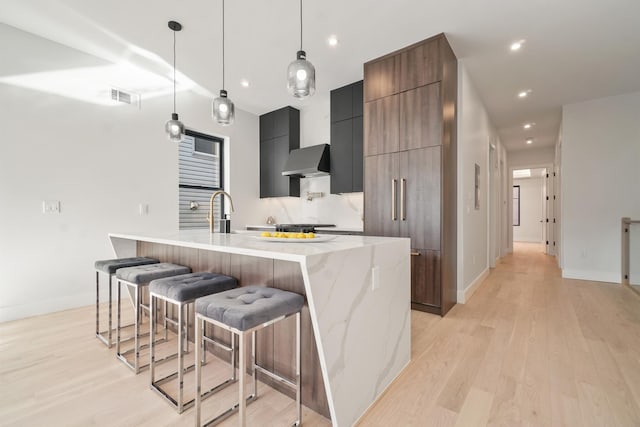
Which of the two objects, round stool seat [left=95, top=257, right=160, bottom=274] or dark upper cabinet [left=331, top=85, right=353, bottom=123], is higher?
dark upper cabinet [left=331, top=85, right=353, bottom=123]

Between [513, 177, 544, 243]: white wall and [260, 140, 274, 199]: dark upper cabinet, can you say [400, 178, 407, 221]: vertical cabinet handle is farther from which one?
[513, 177, 544, 243]: white wall

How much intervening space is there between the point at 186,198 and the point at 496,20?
174 inches

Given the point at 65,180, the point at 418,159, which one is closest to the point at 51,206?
the point at 65,180

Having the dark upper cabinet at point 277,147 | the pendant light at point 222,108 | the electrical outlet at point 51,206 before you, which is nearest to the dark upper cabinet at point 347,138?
the dark upper cabinet at point 277,147

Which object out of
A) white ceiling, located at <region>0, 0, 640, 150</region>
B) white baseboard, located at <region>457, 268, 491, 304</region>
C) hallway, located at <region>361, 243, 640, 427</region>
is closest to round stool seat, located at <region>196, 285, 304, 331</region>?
hallway, located at <region>361, 243, 640, 427</region>

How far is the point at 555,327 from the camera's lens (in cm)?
257

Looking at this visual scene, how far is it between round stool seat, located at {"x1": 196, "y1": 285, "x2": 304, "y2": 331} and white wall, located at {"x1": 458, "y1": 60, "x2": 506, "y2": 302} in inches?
104

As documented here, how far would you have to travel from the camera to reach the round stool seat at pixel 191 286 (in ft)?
5.19

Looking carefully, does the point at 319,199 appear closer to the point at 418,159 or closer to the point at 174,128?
the point at 418,159

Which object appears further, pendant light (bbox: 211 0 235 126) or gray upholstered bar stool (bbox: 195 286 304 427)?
pendant light (bbox: 211 0 235 126)

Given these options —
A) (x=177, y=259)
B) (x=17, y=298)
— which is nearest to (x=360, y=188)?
(x=177, y=259)

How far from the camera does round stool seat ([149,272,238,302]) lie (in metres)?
1.58

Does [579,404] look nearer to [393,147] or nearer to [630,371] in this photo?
[630,371]

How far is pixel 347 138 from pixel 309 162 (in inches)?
27.4
